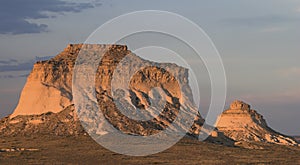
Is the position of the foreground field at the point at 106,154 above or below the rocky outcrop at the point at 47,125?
below

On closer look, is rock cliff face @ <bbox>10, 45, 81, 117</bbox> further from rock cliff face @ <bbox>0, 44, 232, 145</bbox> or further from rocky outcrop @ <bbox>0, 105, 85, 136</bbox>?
rocky outcrop @ <bbox>0, 105, 85, 136</bbox>

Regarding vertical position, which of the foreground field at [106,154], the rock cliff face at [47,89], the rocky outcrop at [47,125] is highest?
the rock cliff face at [47,89]

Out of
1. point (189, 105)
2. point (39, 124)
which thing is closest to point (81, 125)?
point (39, 124)

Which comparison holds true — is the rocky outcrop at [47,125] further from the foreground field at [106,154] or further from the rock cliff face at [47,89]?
the foreground field at [106,154]

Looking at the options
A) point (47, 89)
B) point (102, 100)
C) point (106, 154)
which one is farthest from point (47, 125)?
point (106, 154)

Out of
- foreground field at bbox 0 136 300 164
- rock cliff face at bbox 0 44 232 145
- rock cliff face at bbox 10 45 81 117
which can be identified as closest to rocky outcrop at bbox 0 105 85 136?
rock cliff face at bbox 0 44 232 145

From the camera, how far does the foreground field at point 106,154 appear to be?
13150cm

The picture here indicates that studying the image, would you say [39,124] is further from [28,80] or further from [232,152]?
[232,152]

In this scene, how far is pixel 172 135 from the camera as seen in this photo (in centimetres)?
17025

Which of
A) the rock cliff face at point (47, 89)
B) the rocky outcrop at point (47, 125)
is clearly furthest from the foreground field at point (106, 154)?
the rock cliff face at point (47, 89)

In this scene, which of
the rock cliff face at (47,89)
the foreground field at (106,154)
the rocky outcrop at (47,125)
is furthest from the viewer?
the rock cliff face at (47,89)

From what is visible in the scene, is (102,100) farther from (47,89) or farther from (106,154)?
(106,154)

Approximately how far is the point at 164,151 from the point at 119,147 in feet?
38.0

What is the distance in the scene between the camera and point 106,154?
143125 millimetres
